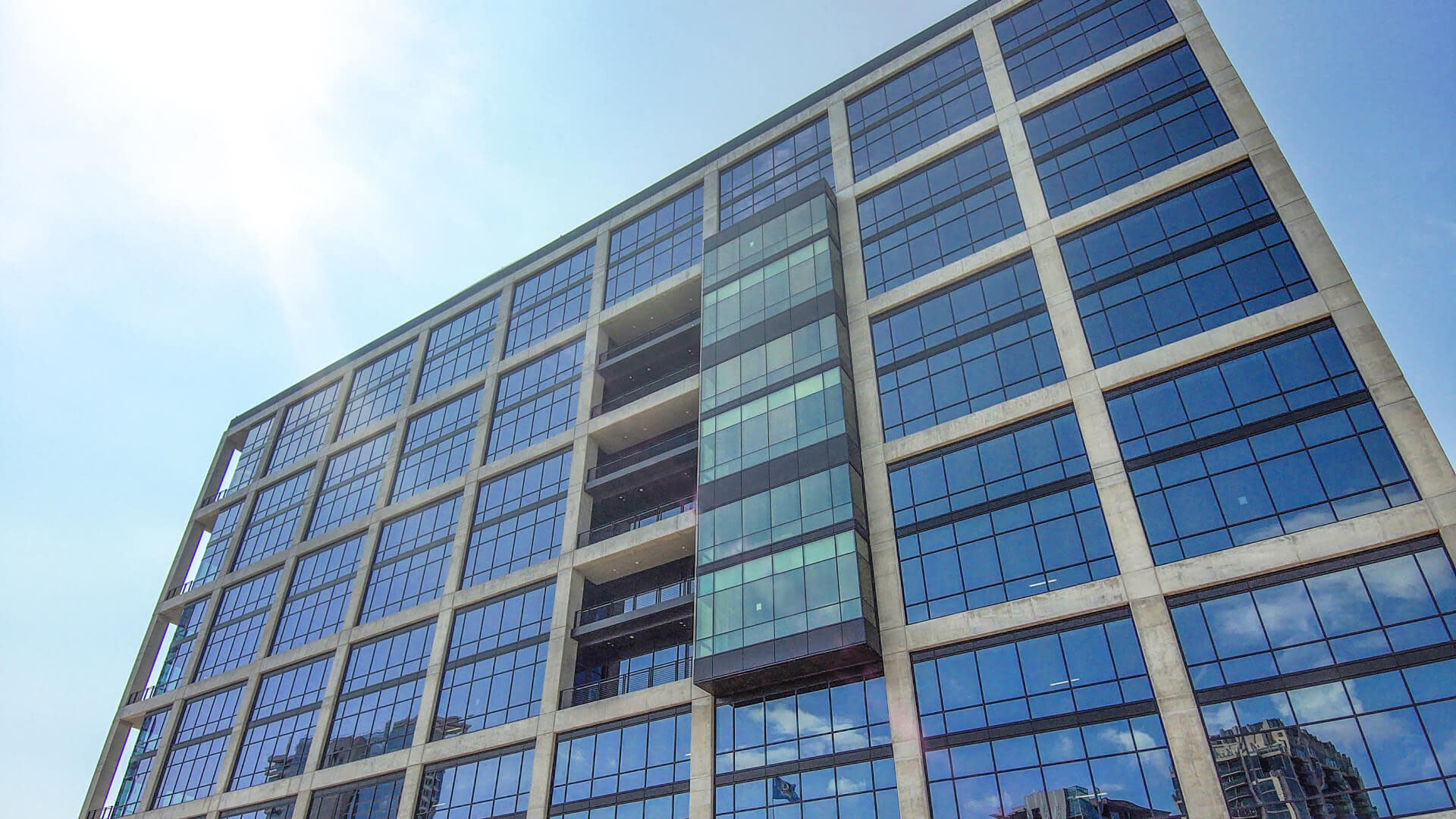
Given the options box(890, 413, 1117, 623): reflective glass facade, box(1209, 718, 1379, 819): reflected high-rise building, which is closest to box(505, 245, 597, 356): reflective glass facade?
box(890, 413, 1117, 623): reflective glass facade

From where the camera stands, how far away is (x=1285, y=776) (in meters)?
24.8

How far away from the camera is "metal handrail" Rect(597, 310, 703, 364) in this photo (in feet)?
161

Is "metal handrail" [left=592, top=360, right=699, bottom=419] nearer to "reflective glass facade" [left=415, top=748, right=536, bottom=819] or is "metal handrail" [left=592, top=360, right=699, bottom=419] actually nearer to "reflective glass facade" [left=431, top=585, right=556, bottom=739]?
"reflective glass facade" [left=431, top=585, right=556, bottom=739]

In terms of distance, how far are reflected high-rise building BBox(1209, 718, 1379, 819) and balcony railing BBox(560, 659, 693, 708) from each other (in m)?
Answer: 19.7

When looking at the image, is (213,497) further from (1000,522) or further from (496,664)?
(1000,522)

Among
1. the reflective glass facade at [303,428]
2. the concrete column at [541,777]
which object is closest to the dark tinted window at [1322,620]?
the concrete column at [541,777]

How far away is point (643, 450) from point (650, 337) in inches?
271

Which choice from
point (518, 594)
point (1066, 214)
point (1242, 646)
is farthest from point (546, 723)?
point (1066, 214)

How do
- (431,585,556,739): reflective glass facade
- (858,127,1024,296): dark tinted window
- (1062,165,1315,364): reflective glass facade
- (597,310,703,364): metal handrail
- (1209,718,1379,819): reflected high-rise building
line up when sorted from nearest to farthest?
(1209,718,1379,819): reflected high-rise building < (1062,165,1315,364): reflective glass facade < (858,127,1024,296): dark tinted window < (431,585,556,739): reflective glass facade < (597,310,703,364): metal handrail

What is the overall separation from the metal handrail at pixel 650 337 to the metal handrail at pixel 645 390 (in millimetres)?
2008

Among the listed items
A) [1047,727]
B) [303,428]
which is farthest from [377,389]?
[1047,727]

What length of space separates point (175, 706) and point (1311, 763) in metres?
57.0

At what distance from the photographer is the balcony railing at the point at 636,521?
42719mm

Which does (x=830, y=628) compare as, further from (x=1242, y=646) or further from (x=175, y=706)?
(x=175, y=706)
